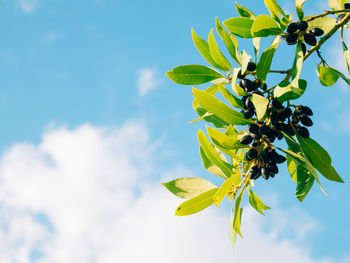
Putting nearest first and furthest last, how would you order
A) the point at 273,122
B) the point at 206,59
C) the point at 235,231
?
1. the point at 273,122
2. the point at 235,231
3. the point at 206,59

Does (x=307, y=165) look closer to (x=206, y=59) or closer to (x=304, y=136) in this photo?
(x=304, y=136)

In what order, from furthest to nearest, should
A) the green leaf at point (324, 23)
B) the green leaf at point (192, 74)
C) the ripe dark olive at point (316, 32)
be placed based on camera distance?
the green leaf at point (192, 74)
the green leaf at point (324, 23)
the ripe dark olive at point (316, 32)

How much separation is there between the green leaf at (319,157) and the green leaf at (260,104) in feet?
1.11

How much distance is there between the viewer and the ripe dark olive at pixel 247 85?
1.88 m

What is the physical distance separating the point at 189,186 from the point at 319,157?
2.09 ft

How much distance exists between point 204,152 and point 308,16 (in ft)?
2.90

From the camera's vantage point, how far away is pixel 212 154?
1.93 m

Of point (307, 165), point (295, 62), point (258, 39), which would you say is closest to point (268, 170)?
point (307, 165)

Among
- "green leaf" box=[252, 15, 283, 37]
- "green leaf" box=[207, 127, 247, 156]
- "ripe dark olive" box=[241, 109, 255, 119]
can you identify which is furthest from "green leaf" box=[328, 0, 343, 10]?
"green leaf" box=[207, 127, 247, 156]

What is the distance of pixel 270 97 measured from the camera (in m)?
1.82

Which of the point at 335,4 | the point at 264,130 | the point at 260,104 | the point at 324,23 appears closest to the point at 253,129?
the point at 264,130

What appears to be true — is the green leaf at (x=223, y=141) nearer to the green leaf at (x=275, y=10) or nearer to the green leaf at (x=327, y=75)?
the green leaf at (x=327, y=75)

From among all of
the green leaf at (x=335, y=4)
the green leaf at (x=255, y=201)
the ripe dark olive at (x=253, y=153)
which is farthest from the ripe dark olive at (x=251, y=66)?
the green leaf at (x=335, y=4)

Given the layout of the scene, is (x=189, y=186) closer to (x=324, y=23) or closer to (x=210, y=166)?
(x=210, y=166)
